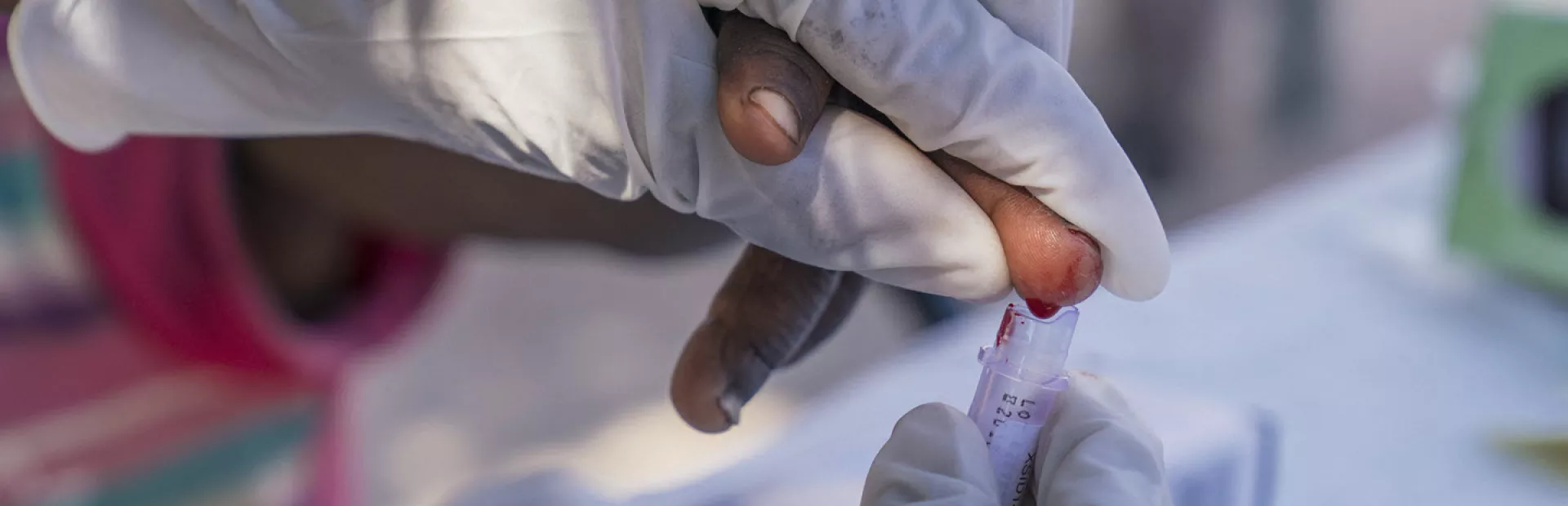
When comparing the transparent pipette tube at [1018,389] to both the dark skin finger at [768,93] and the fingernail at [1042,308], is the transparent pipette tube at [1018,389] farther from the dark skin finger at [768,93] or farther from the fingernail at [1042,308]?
the dark skin finger at [768,93]

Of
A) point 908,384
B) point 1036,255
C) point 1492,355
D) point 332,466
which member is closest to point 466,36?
point 1036,255

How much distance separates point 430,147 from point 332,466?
0.38m

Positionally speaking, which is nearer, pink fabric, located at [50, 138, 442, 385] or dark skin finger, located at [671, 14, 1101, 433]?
dark skin finger, located at [671, 14, 1101, 433]

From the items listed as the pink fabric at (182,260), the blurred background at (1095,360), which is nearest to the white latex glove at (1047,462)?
the blurred background at (1095,360)

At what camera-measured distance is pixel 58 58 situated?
38 cm

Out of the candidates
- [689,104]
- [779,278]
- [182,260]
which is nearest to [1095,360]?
[779,278]

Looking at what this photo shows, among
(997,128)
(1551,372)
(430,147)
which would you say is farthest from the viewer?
(1551,372)

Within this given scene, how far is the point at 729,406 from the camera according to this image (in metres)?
0.47

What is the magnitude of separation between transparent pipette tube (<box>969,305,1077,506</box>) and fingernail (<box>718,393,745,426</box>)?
4.2 inches

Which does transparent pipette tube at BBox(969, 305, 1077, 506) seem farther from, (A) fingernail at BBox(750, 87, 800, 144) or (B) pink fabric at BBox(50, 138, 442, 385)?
(B) pink fabric at BBox(50, 138, 442, 385)

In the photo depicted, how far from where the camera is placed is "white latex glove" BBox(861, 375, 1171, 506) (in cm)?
37

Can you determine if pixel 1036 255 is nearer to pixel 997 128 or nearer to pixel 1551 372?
pixel 997 128

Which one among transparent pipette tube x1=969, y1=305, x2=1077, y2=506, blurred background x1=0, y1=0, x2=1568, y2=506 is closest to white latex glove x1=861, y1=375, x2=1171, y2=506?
transparent pipette tube x1=969, y1=305, x2=1077, y2=506

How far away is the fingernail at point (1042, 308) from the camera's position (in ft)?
1.17
